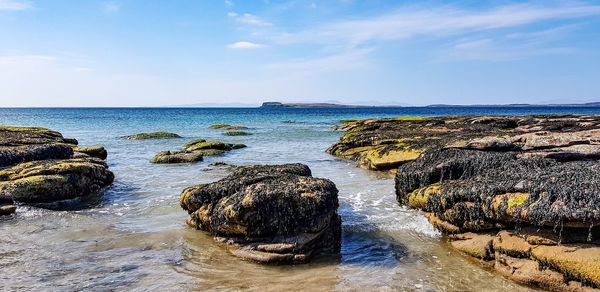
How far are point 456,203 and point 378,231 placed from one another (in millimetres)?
2182

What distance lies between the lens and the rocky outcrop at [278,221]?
31.0 feet

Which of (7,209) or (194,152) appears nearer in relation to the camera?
(7,209)

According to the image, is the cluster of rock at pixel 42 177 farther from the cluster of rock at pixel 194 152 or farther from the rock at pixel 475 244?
the rock at pixel 475 244

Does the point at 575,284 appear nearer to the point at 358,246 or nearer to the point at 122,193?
the point at 358,246

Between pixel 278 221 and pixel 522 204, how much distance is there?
4.97m

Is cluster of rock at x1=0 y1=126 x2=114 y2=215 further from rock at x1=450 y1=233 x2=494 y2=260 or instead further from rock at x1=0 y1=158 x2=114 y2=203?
rock at x1=450 y1=233 x2=494 y2=260

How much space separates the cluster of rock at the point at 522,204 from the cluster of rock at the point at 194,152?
49.5 feet

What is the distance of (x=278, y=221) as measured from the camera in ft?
31.9

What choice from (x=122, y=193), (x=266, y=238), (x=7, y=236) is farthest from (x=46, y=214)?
(x=266, y=238)

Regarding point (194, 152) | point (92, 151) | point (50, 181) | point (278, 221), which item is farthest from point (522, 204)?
point (92, 151)

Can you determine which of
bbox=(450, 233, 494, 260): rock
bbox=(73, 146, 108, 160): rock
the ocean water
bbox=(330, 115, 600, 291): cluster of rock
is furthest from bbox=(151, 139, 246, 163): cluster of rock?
bbox=(450, 233, 494, 260): rock

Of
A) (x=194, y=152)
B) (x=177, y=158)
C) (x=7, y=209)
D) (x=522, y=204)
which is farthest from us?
(x=194, y=152)

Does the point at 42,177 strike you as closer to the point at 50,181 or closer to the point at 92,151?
the point at 50,181

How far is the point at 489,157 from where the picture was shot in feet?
41.4
